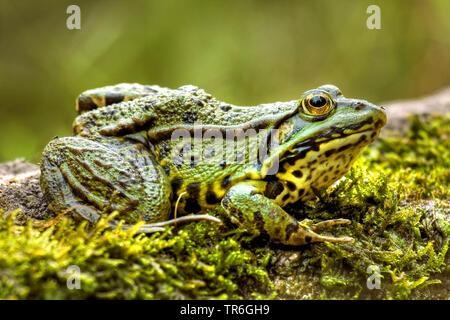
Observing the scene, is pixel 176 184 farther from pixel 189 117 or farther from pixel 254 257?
pixel 254 257

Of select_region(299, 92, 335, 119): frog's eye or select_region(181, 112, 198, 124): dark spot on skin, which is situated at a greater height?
select_region(299, 92, 335, 119): frog's eye

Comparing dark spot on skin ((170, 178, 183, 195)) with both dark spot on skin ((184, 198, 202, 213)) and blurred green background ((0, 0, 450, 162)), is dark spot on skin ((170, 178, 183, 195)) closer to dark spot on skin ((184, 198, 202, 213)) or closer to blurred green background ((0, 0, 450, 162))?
dark spot on skin ((184, 198, 202, 213))

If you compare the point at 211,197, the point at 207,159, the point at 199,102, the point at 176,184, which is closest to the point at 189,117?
the point at 199,102

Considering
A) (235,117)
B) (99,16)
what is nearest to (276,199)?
(235,117)

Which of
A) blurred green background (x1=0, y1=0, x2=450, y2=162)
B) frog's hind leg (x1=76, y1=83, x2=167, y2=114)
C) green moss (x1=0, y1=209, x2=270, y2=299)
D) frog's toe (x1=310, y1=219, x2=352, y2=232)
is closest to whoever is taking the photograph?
green moss (x1=0, y1=209, x2=270, y2=299)

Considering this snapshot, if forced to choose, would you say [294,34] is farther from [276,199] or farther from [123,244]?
[123,244]

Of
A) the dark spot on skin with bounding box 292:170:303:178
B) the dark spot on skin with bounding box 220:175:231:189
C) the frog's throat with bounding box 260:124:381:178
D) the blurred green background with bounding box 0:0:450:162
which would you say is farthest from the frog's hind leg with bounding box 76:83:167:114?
the blurred green background with bounding box 0:0:450:162
